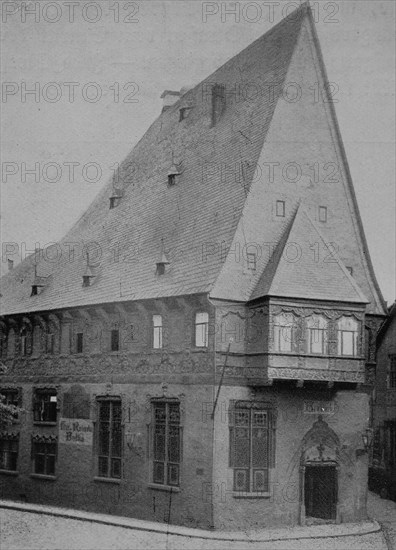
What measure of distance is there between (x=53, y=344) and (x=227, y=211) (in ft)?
32.0

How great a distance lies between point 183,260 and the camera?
1059 inches

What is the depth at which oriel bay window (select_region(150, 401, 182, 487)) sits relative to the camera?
25250 millimetres

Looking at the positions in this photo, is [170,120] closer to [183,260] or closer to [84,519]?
[183,260]

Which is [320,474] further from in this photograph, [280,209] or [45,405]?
[45,405]

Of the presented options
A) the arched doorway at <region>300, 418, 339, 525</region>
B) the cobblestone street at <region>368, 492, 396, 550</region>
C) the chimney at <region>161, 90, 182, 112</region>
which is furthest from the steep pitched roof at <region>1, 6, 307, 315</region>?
the cobblestone street at <region>368, 492, 396, 550</region>

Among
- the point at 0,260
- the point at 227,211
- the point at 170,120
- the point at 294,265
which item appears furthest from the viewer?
the point at 0,260

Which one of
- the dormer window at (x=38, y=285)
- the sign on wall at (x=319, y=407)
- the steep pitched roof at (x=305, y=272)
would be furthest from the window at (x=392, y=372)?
the dormer window at (x=38, y=285)

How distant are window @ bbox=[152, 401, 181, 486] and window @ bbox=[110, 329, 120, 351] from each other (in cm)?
299

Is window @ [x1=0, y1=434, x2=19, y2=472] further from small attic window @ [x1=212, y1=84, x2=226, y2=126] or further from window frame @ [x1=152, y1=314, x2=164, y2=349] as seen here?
small attic window @ [x1=212, y1=84, x2=226, y2=126]

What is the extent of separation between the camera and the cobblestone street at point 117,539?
20594 millimetres

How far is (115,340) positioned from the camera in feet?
93.1

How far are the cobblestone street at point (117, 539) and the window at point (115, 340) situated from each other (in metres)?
6.80

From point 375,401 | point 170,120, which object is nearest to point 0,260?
point 170,120

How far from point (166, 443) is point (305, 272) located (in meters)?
7.35
